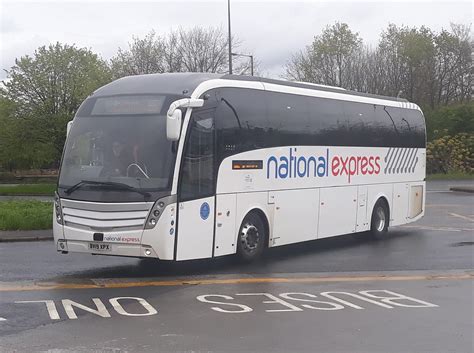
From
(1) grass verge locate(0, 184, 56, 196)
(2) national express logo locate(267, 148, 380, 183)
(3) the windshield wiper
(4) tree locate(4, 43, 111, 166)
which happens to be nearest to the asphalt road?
(3) the windshield wiper

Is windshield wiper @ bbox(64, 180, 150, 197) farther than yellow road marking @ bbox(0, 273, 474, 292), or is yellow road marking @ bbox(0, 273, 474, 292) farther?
windshield wiper @ bbox(64, 180, 150, 197)

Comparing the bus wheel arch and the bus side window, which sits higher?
the bus side window

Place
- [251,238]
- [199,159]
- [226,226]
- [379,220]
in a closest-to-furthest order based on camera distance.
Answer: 1. [199,159]
2. [226,226]
3. [251,238]
4. [379,220]

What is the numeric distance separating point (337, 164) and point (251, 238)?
11.6 ft

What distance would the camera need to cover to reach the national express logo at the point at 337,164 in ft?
46.2

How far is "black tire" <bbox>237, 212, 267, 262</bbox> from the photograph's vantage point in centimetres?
A: 1306

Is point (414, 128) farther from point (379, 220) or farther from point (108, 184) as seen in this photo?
point (108, 184)

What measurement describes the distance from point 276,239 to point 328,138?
2.76m

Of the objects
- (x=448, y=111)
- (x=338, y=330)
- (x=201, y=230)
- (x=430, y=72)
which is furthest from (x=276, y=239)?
(x=430, y=72)

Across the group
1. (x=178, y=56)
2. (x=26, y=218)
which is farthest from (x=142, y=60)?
(x=26, y=218)

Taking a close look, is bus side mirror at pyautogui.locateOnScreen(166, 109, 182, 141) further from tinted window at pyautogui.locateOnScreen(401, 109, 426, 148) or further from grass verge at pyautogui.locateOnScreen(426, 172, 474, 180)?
grass verge at pyautogui.locateOnScreen(426, 172, 474, 180)

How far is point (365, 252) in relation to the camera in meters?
15.6

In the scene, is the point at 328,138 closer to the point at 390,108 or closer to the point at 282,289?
the point at 390,108

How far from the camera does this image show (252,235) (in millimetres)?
13312
